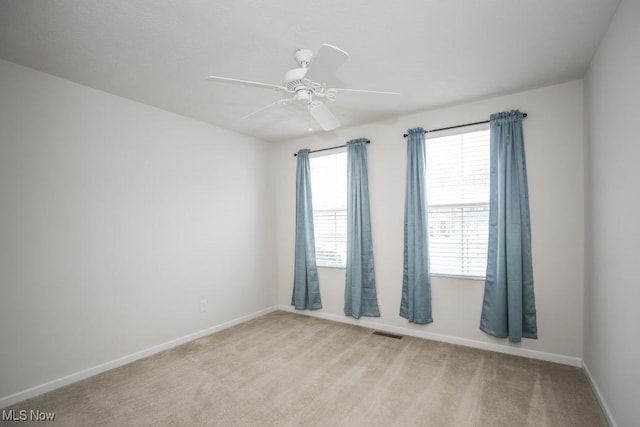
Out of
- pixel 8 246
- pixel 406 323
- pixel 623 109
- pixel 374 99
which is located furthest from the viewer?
pixel 406 323

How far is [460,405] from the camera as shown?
219 cm

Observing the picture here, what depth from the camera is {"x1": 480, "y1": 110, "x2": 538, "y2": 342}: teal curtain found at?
2865 mm

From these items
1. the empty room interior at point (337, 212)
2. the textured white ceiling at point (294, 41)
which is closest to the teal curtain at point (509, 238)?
the empty room interior at point (337, 212)

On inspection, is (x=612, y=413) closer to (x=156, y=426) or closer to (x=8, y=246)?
(x=156, y=426)

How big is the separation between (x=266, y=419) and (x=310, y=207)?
2.75 m

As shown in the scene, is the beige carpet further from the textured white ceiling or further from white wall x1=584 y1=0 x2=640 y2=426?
the textured white ceiling

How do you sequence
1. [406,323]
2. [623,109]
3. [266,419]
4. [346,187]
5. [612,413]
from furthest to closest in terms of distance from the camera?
[346,187] < [406,323] < [266,419] < [612,413] < [623,109]

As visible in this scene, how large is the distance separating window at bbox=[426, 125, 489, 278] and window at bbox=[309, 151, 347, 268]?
1195mm

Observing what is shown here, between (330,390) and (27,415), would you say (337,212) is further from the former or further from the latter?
(27,415)

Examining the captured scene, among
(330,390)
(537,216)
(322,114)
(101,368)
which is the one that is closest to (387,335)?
(330,390)

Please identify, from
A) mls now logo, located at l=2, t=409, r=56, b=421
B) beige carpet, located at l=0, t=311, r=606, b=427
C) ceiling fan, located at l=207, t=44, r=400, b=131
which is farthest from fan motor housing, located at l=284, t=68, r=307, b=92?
mls now logo, located at l=2, t=409, r=56, b=421

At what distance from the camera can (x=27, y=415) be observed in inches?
83.7

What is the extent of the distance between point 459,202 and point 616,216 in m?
1.46

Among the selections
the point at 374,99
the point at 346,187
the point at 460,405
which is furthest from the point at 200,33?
the point at 460,405
